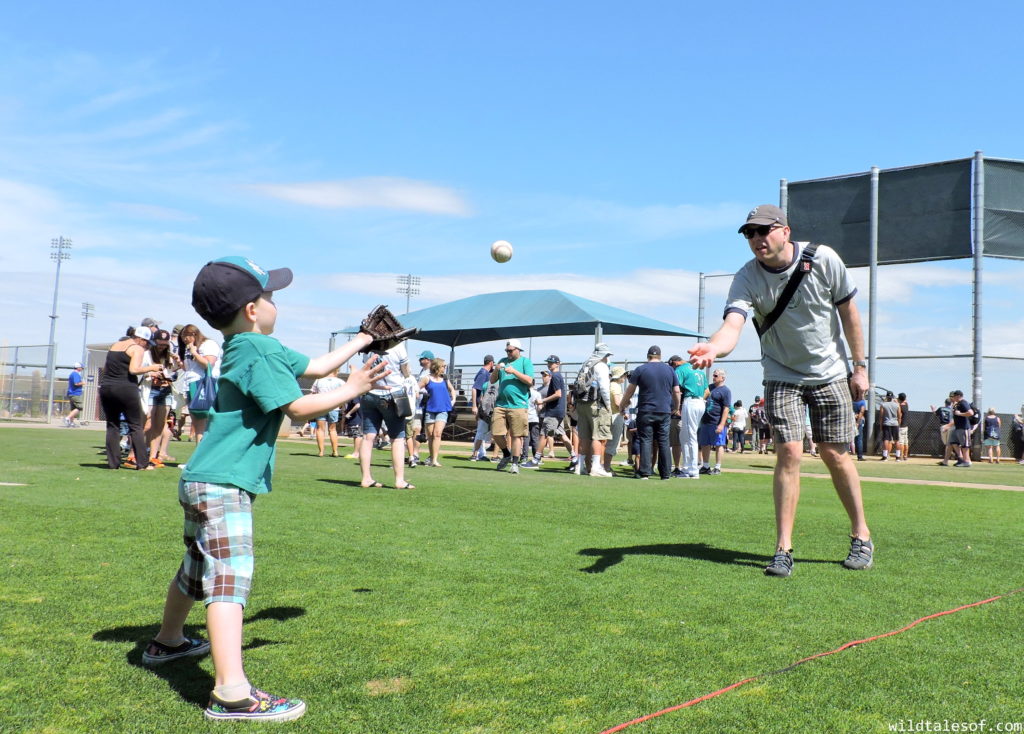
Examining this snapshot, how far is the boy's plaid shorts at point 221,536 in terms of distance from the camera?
2703 mm

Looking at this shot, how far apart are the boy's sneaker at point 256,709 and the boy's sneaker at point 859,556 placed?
3467 millimetres

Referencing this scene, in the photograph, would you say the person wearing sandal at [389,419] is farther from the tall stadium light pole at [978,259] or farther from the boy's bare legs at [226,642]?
the tall stadium light pole at [978,259]

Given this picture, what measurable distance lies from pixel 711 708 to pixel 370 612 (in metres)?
1.67

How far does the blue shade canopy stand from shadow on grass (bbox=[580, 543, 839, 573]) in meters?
18.5

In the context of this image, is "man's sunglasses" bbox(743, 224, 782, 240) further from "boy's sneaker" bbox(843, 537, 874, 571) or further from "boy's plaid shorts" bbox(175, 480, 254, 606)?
"boy's plaid shorts" bbox(175, 480, 254, 606)

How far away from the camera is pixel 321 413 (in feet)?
9.07

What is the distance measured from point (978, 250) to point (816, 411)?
70.4 ft

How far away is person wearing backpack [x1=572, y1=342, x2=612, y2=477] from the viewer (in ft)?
40.7

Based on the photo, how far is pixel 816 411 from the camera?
16.5 ft

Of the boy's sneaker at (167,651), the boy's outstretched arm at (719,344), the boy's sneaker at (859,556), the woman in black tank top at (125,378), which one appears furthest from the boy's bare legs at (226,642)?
the woman in black tank top at (125,378)

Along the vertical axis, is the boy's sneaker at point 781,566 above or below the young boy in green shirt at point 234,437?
below

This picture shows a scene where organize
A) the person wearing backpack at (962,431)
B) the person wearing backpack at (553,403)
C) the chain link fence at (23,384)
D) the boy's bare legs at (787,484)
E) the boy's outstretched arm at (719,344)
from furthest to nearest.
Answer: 1. the chain link fence at (23,384)
2. the person wearing backpack at (962,431)
3. the person wearing backpack at (553,403)
4. the boy's bare legs at (787,484)
5. the boy's outstretched arm at (719,344)

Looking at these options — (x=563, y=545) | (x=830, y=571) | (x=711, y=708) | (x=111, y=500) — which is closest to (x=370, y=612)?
(x=711, y=708)

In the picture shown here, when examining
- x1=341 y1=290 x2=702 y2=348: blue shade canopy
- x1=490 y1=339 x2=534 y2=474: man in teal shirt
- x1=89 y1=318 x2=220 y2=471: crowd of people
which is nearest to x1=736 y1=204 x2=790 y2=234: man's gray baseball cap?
x1=89 y1=318 x2=220 y2=471: crowd of people
